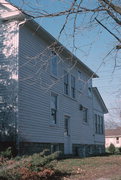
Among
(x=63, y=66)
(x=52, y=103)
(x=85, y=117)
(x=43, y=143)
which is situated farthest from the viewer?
(x=85, y=117)

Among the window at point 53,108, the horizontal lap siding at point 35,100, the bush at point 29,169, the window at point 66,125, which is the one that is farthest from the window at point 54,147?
the bush at point 29,169

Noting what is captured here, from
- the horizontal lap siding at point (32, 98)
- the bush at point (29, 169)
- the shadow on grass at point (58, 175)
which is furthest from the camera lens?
the horizontal lap siding at point (32, 98)

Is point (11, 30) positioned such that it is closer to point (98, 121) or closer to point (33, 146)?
point (33, 146)

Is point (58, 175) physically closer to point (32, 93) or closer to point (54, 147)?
point (32, 93)

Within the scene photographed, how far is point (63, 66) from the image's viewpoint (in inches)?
774

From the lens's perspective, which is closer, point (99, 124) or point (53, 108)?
point (53, 108)

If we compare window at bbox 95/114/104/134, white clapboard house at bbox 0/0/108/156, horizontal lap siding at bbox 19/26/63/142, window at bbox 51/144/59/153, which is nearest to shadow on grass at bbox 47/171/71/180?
white clapboard house at bbox 0/0/108/156

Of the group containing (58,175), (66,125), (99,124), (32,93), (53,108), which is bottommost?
(58,175)

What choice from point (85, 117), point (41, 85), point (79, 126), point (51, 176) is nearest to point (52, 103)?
point (41, 85)

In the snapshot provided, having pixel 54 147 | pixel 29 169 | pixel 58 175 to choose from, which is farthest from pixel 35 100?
pixel 29 169

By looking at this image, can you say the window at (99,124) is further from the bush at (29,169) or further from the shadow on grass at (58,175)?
the bush at (29,169)

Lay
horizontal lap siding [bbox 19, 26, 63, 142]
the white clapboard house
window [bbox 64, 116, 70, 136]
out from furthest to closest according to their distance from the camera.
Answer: window [bbox 64, 116, 70, 136]
horizontal lap siding [bbox 19, 26, 63, 142]
the white clapboard house

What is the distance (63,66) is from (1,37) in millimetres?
5821

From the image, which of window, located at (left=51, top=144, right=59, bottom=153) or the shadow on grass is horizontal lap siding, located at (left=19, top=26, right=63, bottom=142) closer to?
window, located at (left=51, top=144, right=59, bottom=153)
